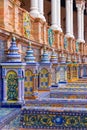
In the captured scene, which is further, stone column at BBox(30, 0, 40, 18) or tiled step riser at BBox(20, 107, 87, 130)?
stone column at BBox(30, 0, 40, 18)

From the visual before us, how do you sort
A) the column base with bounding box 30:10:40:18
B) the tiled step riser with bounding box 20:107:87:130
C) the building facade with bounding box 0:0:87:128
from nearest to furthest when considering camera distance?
the tiled step riser with bounding box 20:107:87:130 < the building facade with bounding box 0:0:87:128 < the column base with bounding box 30:10:40:18

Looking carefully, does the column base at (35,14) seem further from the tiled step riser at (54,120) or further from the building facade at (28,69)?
the tiled step riser at (54,120)

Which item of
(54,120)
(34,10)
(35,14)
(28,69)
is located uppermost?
(34,10)

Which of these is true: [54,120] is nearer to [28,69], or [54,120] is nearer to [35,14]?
[28,69]

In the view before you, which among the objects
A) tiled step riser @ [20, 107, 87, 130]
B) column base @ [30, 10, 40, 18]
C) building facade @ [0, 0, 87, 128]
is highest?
column base @ [30, 10, 40, 18]

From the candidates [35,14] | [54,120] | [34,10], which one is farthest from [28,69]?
[34,10]

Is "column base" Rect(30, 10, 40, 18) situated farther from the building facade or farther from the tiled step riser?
the tiled step riser

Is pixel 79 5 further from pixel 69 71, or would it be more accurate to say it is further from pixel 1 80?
pixel 1 80

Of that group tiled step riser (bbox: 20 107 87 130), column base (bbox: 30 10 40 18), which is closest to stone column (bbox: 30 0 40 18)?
column base (bbox: 30 10 40 18)

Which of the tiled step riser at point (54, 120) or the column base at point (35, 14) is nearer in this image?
the tiled step riser at point (54, 120)

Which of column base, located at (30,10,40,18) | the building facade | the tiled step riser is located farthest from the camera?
column base, located at (30,10,40,18)

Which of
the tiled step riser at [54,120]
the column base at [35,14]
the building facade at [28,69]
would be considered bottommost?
the tiled step riser at [54,120]

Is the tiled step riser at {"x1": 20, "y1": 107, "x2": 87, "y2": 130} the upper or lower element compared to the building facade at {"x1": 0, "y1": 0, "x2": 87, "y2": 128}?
lower

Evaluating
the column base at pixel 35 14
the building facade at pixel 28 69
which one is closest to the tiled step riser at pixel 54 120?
the building facade at pixel 28 69
